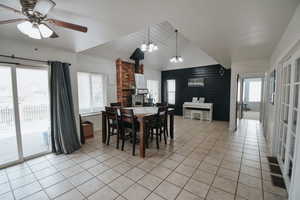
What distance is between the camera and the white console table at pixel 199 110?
5.89 metres

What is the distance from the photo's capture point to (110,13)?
172 cm

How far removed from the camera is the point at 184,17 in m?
1.79

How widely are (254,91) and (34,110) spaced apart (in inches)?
422

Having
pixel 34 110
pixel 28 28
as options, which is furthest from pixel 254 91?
pixel 34 110

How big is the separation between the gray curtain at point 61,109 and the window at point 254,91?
10.0m

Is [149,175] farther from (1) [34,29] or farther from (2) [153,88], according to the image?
(2) [153,88]

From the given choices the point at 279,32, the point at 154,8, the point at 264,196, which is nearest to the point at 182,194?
the point at 264,196

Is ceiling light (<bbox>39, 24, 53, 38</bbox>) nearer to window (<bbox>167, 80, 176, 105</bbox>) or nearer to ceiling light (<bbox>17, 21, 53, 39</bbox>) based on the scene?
ceiling light (<bbox>17, 21, 53, 39</bbox>)

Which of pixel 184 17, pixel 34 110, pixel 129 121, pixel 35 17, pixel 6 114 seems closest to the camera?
pixel 35 17

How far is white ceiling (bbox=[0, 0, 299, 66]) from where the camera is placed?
60.1 inches

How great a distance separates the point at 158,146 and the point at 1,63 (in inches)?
134

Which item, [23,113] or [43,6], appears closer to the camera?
[43,6]

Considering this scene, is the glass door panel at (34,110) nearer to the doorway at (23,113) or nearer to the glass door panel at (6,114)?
the doorway at (23,113)

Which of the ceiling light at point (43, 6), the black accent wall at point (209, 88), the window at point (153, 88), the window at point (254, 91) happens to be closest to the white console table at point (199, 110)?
the black accent wall at point (209, 88)
